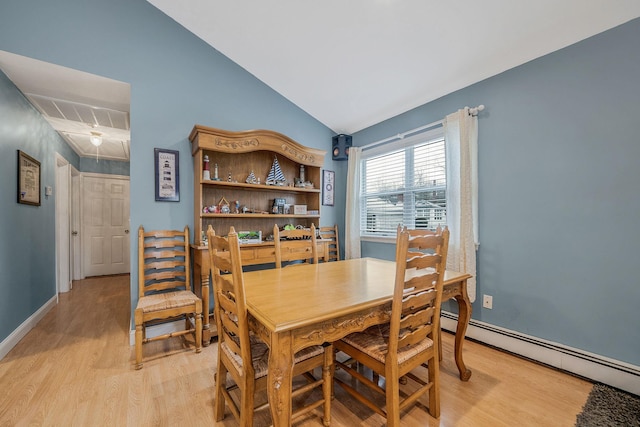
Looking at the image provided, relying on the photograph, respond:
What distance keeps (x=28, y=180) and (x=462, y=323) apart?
423cm

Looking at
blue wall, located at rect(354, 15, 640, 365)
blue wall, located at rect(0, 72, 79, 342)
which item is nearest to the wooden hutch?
blue wall, located at rect(0, 72, 79, 342)

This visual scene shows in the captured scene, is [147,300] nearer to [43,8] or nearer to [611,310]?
[43,8]

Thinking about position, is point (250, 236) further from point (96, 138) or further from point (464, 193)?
point (96, 138)

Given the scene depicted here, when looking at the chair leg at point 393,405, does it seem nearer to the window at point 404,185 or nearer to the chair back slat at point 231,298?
the chair back slat at point 231,298

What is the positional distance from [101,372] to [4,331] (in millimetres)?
1060

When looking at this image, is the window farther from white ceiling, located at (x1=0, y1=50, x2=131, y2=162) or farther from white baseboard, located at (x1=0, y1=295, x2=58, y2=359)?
white baseboard, located at (x1=0, y1=295, x2=58, y2=359)

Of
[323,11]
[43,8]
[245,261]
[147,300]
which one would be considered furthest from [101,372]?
[323,11]

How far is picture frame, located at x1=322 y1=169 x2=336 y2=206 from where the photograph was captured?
13.2ft

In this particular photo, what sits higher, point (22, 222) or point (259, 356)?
point (22, 222)

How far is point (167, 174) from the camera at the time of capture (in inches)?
108

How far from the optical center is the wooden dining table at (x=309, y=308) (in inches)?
42.1

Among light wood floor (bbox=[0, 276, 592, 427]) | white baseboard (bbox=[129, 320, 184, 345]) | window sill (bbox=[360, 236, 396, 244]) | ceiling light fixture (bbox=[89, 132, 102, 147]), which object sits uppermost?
ceiling light fixture (bbox=[89, 132, 102, 147])

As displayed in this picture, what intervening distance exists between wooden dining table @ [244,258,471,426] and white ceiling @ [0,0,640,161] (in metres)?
1.95

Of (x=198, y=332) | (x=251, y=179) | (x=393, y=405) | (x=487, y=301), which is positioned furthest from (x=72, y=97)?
(x=487, y=301)
